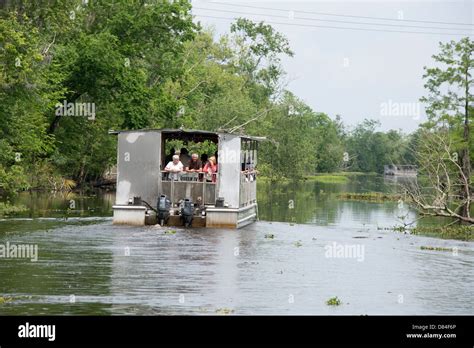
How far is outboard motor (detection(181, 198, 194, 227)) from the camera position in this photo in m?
35.9

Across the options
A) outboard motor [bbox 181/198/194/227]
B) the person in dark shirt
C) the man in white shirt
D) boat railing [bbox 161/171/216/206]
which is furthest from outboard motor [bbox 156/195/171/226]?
the person in dark shirt

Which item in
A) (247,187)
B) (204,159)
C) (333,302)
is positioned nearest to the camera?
(333,302)

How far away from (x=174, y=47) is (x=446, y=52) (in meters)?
28.6

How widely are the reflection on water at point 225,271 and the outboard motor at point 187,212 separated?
107 cm

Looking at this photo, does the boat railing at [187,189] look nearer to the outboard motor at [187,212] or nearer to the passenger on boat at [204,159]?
the outboard motor at [187,212]

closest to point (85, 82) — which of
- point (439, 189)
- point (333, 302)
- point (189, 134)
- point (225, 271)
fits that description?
point (189, 134)

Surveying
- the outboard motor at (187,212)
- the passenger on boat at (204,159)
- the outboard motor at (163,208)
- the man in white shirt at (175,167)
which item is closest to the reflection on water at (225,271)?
the outboard motor at (163,208)

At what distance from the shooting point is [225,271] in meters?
25.9

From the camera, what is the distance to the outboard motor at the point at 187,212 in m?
35.9

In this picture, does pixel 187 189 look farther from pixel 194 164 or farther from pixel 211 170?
pixel 194 164

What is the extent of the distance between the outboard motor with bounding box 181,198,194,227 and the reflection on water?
1.07 m

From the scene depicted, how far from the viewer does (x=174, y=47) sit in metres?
61.6

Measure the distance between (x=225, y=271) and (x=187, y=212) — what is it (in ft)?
33.3
